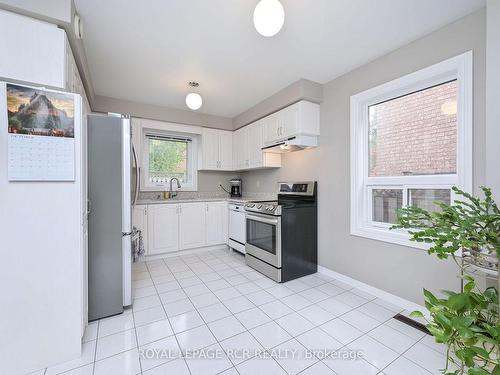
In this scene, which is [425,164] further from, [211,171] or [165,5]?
[211,171]

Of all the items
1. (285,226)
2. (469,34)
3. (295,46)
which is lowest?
(285,226)

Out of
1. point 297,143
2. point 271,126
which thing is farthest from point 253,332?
point 271,126

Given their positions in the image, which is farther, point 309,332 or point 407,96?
point 407,96

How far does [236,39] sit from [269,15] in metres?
0.71

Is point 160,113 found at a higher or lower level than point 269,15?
higher

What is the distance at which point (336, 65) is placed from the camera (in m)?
2.52

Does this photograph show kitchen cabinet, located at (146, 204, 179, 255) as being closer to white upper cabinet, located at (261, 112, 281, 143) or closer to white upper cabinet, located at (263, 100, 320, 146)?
white upper cabinet, located at (261, 112, 281, 143)

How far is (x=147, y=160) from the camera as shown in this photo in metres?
4.02

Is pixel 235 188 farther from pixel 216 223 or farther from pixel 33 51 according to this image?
pixel 33 51

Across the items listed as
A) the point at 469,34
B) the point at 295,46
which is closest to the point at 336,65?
the point at 295,46

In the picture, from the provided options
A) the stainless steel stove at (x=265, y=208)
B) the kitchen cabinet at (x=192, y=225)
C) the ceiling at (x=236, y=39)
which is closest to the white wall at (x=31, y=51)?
the ceiling at (x=236, y=39)

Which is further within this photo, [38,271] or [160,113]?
[160,113]

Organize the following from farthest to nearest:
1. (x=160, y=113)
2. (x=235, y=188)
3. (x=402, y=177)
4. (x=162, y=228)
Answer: (x=235, y=188), (x=160, y=113), (x=162, y=228), (x=402, y=177)

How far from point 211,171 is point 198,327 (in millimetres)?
3110
